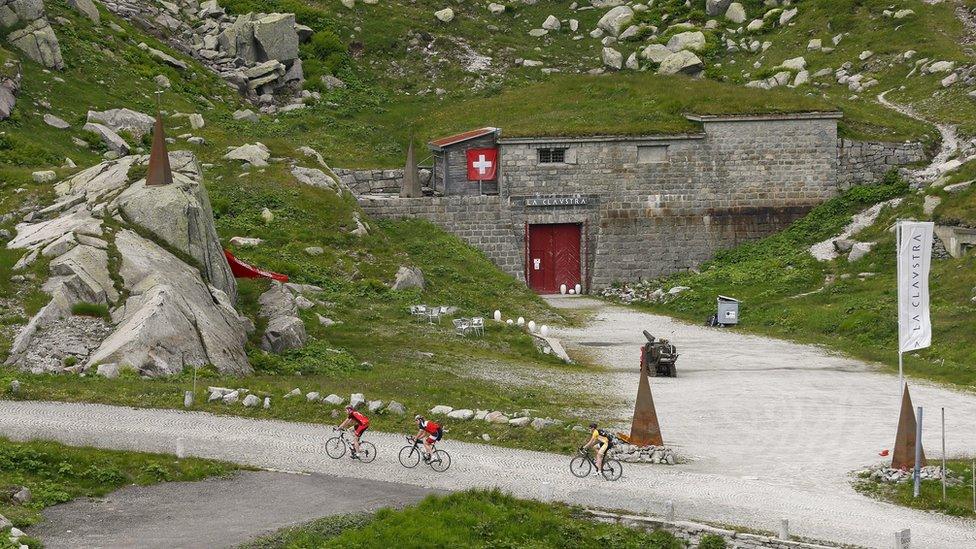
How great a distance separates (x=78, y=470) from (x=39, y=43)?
122 ft

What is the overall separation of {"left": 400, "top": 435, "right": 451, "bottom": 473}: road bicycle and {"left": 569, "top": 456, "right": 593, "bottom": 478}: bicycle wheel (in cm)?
240

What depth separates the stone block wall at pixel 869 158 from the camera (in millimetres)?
59000

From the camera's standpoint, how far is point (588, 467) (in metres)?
26.6

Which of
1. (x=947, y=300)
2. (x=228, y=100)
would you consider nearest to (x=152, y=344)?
(x=947, y=300)

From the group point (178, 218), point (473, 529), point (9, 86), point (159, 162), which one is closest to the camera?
point (473, 529)

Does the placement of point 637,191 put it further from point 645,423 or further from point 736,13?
point 645,423

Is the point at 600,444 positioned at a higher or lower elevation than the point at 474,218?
lower

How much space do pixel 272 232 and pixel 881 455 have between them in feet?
84.9

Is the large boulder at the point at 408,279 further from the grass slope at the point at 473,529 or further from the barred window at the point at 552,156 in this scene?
the grass slope at the point at 473,529

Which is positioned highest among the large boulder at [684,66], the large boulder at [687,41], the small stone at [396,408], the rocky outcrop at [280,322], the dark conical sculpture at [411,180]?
the large boulder at [687,41]

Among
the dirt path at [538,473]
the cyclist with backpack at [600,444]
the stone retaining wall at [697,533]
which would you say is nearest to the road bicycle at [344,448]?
the dirt path at [538,473]

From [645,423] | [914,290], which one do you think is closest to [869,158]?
[914,290]

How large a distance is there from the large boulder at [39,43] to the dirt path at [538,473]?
104ft

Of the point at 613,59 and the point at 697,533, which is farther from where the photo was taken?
the point at 613,59
